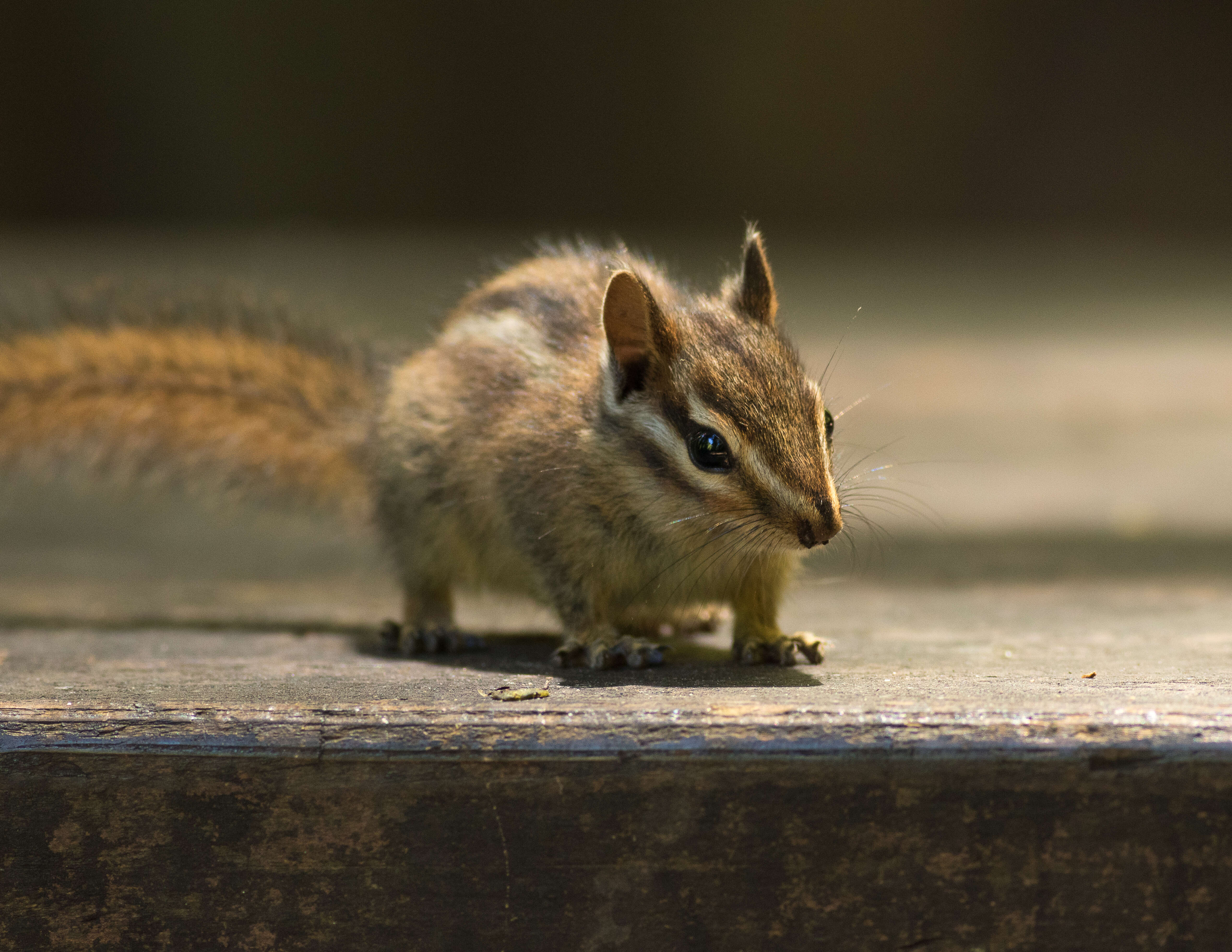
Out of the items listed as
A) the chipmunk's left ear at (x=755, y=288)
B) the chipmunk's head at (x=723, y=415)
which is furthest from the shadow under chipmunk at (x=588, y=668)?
the chipmunk's left ear at (x=755, y=288)

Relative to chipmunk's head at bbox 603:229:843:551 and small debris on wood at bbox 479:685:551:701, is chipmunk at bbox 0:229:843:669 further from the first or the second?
small debris on wood at bbox 479:685:551:701

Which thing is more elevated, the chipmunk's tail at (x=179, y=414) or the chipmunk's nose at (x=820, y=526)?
the chipmunk's tail at (x=179, y=414)

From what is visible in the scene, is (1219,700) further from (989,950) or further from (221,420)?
(221,420)

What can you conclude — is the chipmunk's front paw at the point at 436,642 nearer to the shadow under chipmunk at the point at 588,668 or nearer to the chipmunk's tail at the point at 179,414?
the shadow under chipmunk at the point at 588,668

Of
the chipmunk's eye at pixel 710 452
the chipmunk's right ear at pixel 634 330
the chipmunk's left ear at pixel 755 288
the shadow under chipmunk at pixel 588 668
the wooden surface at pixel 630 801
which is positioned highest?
the chipmunk's left ear at pixel 755 288

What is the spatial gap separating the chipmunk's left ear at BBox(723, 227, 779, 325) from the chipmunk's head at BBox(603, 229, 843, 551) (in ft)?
0.21

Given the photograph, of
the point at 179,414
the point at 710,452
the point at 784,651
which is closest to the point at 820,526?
the point at 710,452

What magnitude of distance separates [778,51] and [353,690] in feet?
24.2

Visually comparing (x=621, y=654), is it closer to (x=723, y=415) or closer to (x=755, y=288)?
(x=723, y=415)

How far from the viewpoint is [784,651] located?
2.29m

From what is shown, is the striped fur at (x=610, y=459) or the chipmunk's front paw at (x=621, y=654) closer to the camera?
the striped fur at (x=610, y=459)

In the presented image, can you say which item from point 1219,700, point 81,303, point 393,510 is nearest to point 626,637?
point 393,510

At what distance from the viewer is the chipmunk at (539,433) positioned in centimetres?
214

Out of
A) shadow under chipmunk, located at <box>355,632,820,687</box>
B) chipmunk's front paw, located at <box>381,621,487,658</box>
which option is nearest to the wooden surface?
shadow under chipmunk, located at <box>355,632,820,687</box>
